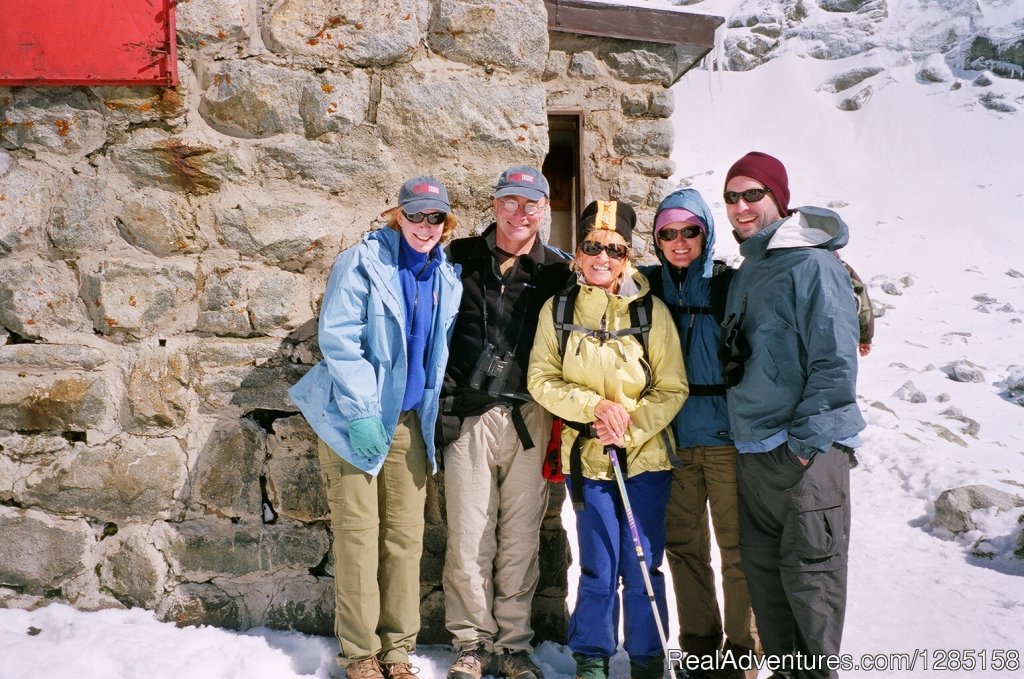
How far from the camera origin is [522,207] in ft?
8.77

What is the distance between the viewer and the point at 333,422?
2438 mm

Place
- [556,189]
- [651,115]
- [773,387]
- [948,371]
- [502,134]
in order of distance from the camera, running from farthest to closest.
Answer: [948,371], [556,189], [651,115], [502,134], [773,387]

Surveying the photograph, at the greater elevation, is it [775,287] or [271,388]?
[775,287]

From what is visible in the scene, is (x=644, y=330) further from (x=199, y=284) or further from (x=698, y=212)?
(x=199, y=284)

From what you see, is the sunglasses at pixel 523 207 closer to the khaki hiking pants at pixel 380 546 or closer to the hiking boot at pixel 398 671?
the khaki hiking pants at pixel 380 546

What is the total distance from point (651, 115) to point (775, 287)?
299 cm

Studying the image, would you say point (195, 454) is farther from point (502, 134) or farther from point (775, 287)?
point (775, 287)

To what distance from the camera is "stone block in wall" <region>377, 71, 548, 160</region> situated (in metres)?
2.81

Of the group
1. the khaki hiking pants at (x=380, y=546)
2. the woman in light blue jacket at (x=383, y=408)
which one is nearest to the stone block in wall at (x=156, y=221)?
the woman in light blue jacket at (x=383, y=408)

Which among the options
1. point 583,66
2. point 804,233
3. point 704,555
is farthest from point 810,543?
point 583,66

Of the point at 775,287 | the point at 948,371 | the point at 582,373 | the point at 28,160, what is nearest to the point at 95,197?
the point at 28,160

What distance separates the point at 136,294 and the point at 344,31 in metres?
1.34

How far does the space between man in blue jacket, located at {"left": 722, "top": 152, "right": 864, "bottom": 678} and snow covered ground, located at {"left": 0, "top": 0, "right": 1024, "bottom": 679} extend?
31.9 inches

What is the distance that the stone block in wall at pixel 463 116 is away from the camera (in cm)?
281
